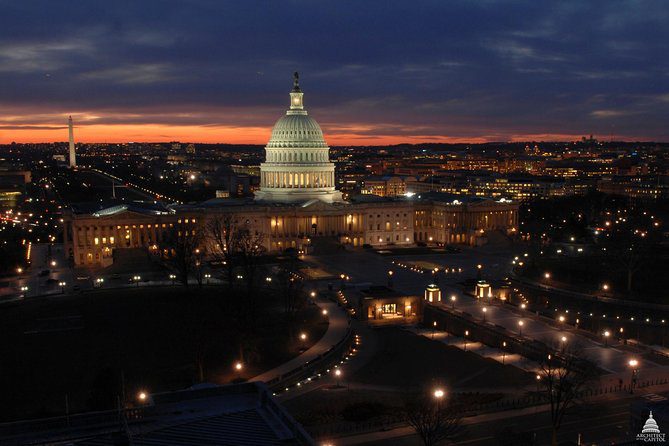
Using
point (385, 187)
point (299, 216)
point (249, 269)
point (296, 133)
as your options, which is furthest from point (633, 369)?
point (385, 187)

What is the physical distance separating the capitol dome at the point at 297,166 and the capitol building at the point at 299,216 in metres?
0.17

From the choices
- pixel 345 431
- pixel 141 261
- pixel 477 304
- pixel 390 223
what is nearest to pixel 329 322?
pixel 477 304

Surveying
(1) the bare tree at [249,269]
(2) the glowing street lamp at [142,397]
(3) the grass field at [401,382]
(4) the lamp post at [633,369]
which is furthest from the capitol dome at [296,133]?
(2) the glowing street lamp at [142,397]

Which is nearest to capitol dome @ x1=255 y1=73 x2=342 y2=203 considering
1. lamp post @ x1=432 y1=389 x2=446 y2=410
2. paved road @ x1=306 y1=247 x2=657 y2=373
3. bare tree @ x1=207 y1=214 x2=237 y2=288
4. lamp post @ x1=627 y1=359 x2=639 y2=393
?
bare tree @ x1=207 y1=214 x2=237 y2=288

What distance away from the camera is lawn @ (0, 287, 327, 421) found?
40.1m

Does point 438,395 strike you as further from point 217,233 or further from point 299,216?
point 299,216

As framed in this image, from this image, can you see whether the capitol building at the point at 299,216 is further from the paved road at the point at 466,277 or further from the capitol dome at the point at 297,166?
the paved road at the point at 466,277

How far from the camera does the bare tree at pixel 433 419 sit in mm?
30609

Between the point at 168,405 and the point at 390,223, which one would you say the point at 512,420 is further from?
the point at 390,223

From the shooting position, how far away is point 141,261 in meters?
85.6

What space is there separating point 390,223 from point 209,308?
54.5 m

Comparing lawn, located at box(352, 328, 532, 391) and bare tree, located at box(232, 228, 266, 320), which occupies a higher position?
bare tree, located at box(232, 228, 266, 320)

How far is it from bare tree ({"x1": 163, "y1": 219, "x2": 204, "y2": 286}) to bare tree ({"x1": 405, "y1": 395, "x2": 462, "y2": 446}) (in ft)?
122

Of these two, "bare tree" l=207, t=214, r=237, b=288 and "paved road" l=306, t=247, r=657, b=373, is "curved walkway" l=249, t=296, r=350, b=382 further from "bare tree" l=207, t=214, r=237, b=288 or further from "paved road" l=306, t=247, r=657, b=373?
"bare tree" l=207, t=214, r=237, b=288
